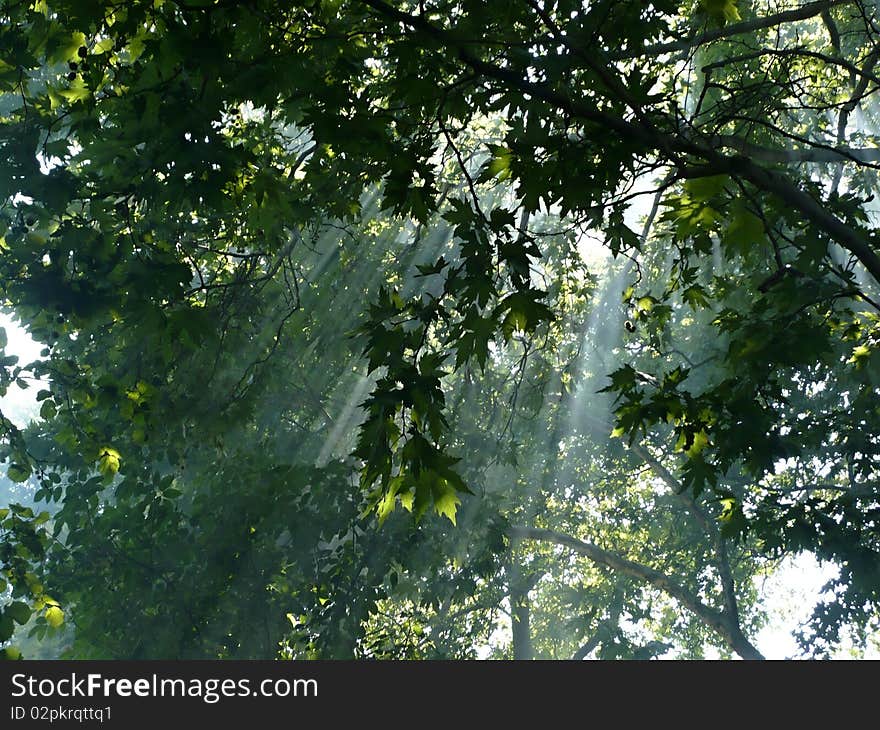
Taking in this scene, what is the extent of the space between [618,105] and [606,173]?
0.42 metres

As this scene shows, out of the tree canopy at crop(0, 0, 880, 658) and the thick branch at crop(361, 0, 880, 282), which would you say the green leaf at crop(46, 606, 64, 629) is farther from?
the thick branch at crop(361, 0, 880, 282)

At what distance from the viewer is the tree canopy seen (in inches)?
131

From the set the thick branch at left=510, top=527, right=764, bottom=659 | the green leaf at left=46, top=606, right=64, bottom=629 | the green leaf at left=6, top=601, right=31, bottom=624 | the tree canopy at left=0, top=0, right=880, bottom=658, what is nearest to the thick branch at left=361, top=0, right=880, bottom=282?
the tree canopy at left=0, top=0, right=880, bottom=658

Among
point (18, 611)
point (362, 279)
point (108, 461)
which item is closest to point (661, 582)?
point (362, 279)

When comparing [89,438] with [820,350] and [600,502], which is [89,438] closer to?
[820,350]

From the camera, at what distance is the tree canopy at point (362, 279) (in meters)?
3.32

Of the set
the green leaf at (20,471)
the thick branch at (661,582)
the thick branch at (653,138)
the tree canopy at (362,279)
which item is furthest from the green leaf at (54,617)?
the thick branch at (661,582)

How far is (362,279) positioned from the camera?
35.1 feet

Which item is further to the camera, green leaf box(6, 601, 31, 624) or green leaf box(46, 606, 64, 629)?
green leaf box(46, 606, 64, 629)

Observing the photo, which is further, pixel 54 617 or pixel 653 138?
pixel 54 617

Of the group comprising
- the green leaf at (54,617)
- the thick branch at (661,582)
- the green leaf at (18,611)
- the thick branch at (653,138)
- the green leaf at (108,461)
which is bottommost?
the green leaf at (18,611)

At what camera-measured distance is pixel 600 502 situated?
19.9 metres

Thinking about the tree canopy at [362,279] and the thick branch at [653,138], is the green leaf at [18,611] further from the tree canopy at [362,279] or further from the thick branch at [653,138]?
the thick branch at [653,138]

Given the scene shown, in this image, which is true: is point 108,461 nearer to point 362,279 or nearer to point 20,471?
point 20,471
